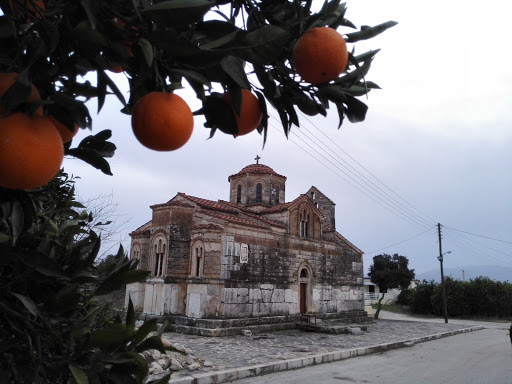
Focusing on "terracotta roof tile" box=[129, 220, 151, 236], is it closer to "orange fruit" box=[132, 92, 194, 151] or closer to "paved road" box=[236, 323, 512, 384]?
"paved road" box=[236, 323, 512, 384]

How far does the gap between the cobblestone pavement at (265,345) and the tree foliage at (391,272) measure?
17909mm

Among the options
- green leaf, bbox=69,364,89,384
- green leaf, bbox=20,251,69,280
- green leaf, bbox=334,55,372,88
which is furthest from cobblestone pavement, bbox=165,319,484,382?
green leaf, bbox=334,55,372,88

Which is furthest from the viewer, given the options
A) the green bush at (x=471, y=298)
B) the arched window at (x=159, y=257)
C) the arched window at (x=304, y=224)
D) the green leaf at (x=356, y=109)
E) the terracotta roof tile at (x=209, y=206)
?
the green bush at (x=471, y=298)

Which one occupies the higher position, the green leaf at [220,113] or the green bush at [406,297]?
the green leaf at [220,113]

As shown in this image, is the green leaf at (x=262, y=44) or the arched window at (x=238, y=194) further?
the arched window at (x=238, y=194)

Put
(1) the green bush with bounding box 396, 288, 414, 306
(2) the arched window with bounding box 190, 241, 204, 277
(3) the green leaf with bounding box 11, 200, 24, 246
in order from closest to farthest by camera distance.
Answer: (3) the green leaf with bounding box 11, 200, 24, 246 < (2) the arched window with bounding box 190, 241, 204, 277 < (1) the green bush with bounding box 396, 288, 414, 306

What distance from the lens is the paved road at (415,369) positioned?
321 inches

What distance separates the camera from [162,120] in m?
1.05

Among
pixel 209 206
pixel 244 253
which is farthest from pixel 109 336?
pixel 209 206

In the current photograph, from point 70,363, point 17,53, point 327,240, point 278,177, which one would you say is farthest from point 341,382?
point 278,177

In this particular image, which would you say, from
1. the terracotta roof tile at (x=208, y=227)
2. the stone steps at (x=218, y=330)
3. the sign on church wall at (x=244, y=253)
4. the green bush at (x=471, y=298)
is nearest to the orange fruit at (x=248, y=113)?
the stone steps at (x=218, y=330)

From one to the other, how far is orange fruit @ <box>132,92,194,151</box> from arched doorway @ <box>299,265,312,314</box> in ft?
57.4

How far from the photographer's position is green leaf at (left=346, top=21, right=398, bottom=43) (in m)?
1.38

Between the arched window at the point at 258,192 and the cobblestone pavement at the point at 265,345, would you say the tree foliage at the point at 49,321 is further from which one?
the arched window at the point at 258,192
